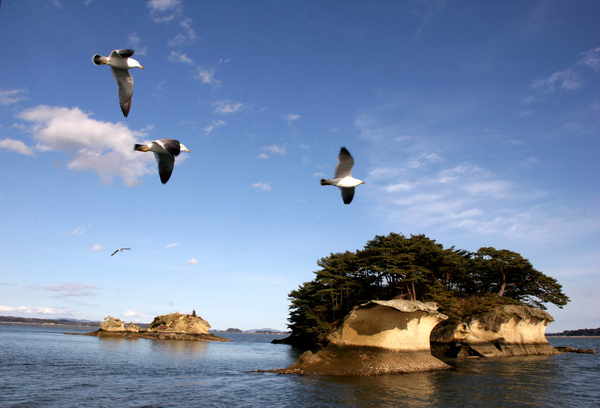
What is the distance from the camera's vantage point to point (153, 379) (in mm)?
20641

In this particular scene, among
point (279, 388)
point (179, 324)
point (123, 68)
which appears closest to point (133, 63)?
point (123, 68)

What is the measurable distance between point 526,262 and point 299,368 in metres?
36.9

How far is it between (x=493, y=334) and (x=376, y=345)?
20242 mm

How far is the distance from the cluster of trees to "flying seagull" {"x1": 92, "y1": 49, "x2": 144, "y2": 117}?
32.9 metres

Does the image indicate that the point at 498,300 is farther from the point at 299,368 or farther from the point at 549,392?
the point at 299,368

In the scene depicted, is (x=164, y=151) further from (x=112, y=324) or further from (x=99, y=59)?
(x=112, y=324)

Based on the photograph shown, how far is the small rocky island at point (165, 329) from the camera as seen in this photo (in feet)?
228

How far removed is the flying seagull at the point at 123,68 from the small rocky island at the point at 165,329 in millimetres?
68673

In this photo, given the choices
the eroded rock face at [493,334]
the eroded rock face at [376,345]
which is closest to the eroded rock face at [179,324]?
the eroded rock face at [493,334]

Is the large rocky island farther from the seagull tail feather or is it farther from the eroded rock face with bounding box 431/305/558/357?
the seagull tail feather

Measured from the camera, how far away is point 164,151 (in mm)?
9750

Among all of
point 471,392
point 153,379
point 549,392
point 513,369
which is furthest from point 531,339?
point 153,379

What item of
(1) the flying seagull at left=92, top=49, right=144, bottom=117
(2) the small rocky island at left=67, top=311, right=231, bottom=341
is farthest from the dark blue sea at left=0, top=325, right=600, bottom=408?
(2) the small rocky island at left=67, top=311, right=231, bottom=341

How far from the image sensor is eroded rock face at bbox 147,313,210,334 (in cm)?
7419
